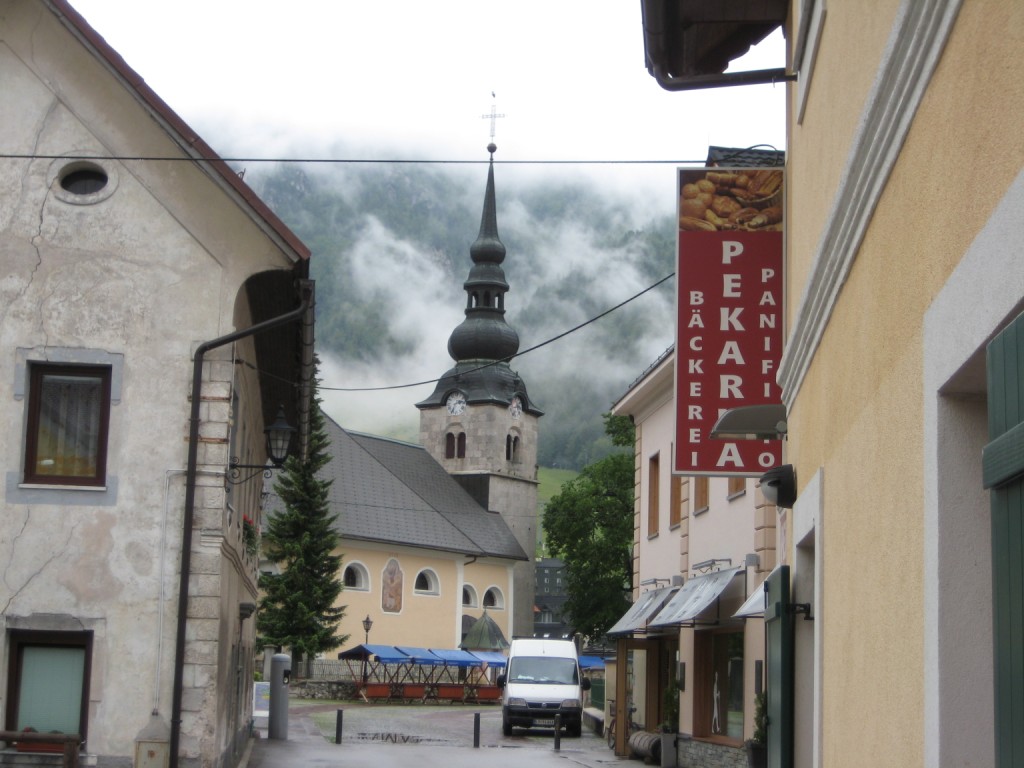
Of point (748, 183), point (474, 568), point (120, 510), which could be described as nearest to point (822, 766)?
point (748, 183)

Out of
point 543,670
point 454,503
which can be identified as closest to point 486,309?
point 454,503

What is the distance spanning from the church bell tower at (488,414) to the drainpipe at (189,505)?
72.3m

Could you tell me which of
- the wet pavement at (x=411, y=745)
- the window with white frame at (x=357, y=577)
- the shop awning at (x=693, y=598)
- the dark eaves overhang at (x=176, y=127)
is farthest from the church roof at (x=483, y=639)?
the dark eaves overhang at (x=176, y=127)

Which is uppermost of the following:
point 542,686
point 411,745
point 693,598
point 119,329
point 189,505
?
point 119,329

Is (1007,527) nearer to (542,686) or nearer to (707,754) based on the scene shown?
(707,754)

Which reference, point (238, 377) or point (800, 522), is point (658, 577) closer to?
point (238, 377)

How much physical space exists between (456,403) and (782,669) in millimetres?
84387

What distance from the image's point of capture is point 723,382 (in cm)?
1112

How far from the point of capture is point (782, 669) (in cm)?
763

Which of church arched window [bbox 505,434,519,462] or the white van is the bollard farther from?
church arched window [bbox 505,434,519,462]

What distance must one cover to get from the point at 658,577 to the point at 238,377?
1230 cm

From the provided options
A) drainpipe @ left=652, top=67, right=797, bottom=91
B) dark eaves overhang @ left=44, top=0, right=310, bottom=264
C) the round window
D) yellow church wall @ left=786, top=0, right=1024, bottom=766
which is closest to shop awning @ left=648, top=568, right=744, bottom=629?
dark eaves overhang @ left=44, top=0, right=310, bottom=264

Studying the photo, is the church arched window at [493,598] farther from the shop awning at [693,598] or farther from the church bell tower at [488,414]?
the shop awning at [693,598]

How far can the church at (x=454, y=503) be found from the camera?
72.6 meters
